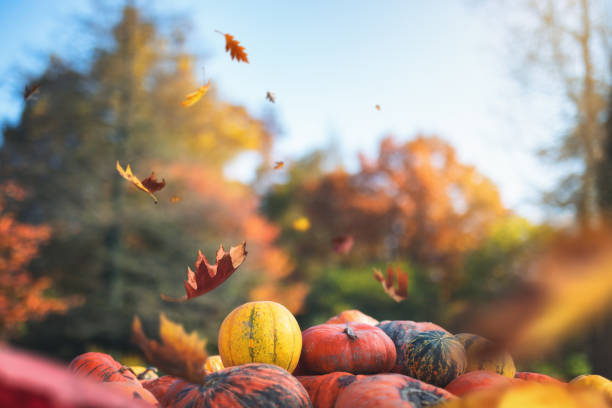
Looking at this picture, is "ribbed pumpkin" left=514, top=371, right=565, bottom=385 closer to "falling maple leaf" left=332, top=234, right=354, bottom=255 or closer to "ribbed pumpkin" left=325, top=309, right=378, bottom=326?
"ribbed pumpkin" left=325, top=309, right=378, bottom=326

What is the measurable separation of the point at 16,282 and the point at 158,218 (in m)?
3.37

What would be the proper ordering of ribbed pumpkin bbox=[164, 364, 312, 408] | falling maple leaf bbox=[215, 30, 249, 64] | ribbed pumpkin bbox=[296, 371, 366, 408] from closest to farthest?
ribbed pumpkin bbox=[164, 364, 312, 408] → ribbed pumpkin bbox=[296, 371, 366, 408] → falling maple leaf bbox=[215, 30, 249, 64]

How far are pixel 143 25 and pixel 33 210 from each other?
18.3ft

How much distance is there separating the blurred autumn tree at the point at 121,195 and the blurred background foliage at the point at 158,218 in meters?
0.03

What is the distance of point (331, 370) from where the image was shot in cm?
160

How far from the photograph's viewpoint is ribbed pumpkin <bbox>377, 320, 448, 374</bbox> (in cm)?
166

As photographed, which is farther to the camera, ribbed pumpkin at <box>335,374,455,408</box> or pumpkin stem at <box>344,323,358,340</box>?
pumpkin stem at <box>344,323,358,340</box>

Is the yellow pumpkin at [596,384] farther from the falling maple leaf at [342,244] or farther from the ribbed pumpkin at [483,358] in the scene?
the falling maple leaf at [342,244]

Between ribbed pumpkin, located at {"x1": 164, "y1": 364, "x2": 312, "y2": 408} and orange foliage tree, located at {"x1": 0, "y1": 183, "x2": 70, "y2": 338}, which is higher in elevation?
orange foliage tree, located at {"x1": 0, "y1": 183, "x2": 70, "y2": 338}

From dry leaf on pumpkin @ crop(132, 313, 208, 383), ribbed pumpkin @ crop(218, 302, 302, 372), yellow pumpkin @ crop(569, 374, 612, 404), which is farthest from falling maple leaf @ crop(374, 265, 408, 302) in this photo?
dry leaf on pumpkin @ crop(132, 313, 208, 383)

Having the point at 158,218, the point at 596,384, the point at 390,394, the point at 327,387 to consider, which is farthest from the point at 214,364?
the point at 158,218

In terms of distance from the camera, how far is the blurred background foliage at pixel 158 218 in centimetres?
1025

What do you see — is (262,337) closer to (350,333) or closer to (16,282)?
(350,333)

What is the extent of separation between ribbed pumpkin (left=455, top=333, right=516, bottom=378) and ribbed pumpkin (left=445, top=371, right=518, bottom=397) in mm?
142
